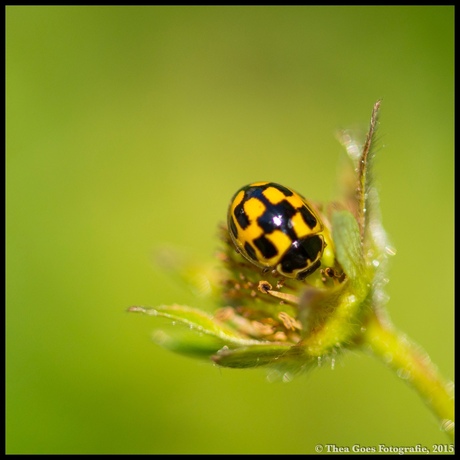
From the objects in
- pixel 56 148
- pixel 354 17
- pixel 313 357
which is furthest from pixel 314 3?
pixel 313 357

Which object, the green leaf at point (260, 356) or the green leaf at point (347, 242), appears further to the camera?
the green leaf at point (347, 242)

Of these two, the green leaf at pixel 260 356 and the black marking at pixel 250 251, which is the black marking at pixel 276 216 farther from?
the green leaf at pixel 260 356

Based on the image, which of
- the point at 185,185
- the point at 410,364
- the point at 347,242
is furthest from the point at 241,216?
the point at 185,185

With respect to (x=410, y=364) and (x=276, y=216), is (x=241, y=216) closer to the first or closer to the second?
(x=276, y=216)

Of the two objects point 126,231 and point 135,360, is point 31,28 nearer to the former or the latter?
point 126,231

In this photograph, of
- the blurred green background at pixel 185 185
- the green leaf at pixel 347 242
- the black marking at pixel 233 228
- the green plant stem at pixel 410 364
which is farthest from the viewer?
the blurred green background at pixel 185 185

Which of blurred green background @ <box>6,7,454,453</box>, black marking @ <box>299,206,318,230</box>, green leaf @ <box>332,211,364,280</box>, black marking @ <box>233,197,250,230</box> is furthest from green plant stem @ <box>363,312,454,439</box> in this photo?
blurred green background @ <box>6,7,454,453</box>

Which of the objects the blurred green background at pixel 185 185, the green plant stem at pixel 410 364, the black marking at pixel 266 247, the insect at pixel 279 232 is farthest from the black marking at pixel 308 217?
the blurred green background at pixel 185 185
